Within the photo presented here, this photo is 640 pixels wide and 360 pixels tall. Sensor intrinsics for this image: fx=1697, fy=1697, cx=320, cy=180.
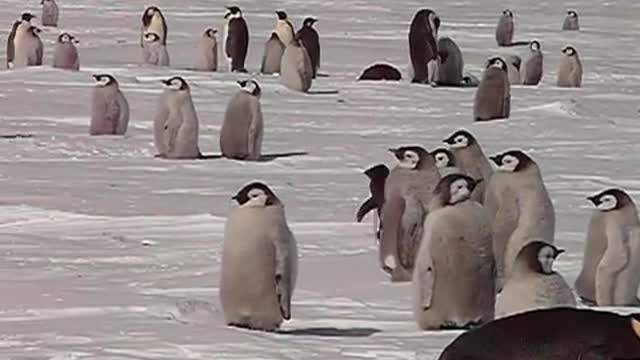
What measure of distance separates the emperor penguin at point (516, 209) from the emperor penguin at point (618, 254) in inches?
15.7

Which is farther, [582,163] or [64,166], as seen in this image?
[582,163]

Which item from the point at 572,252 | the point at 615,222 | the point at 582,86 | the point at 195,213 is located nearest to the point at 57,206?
the point at 195,213

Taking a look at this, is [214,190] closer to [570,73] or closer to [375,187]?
[375,187]

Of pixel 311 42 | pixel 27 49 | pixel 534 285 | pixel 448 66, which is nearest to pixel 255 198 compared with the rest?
pixel 534 285

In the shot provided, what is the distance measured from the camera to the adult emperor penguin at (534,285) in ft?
20.0

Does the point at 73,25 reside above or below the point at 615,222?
below

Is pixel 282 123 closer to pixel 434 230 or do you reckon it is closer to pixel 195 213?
pixel 195 213

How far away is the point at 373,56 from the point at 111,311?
17752 millimetres

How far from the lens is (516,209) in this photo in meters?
7.75

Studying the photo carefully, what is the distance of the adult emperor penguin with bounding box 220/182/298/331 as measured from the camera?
20.8 ft

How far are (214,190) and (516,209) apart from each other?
389 cm

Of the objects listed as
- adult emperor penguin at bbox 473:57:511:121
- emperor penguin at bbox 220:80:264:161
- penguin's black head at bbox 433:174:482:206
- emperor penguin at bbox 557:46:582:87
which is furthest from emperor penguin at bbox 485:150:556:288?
emperor penguin at bbox 557:46:582:87

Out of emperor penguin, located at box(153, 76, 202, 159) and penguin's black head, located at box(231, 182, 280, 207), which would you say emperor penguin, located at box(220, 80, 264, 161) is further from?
penguin's black head, located at box(231, 182, 280, 207)

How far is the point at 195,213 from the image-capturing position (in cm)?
1008
